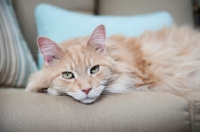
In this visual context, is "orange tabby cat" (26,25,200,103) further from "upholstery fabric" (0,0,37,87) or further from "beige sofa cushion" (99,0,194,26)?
"beige sofa cushion" (99,0,194,26)

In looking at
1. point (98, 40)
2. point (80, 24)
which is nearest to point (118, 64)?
point (98, 40)

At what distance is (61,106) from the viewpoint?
0.91 metres

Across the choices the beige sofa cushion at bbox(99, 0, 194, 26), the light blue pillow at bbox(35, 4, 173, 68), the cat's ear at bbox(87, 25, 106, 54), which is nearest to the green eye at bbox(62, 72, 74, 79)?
the cat's ear at bbox(87, 25, 106, 54)

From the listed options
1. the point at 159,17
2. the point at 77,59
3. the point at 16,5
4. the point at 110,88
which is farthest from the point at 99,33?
the point at 16,5

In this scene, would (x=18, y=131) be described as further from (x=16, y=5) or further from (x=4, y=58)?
(x=16, y=5)

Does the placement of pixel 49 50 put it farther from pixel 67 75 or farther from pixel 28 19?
pixel 28 19

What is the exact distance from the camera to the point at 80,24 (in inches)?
64.1

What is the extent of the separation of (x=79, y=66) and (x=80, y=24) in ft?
2.12

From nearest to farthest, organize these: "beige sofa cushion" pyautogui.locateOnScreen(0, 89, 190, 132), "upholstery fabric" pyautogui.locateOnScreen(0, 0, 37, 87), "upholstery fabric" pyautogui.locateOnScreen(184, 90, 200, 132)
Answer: "beige sofa cushion" pyautogui.locateOnScreen(0, 89, 190, 132) → "upholstery fabric" pyautogui.locateOnScreen(184, 90, 200, 132) → "upholstery fabric" pyautogui.locateOnScreen(0, 0, 37, 87)

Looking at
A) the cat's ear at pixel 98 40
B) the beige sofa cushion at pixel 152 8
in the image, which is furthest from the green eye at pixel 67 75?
the beige sofa cushion at pixel 152 8

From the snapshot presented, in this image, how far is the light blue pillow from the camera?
1.62 m

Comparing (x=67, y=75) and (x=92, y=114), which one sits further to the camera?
(x=67, y=75)

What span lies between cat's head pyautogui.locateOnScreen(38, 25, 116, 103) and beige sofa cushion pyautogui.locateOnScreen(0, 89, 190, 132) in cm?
6

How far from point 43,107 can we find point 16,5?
1.18 meters
